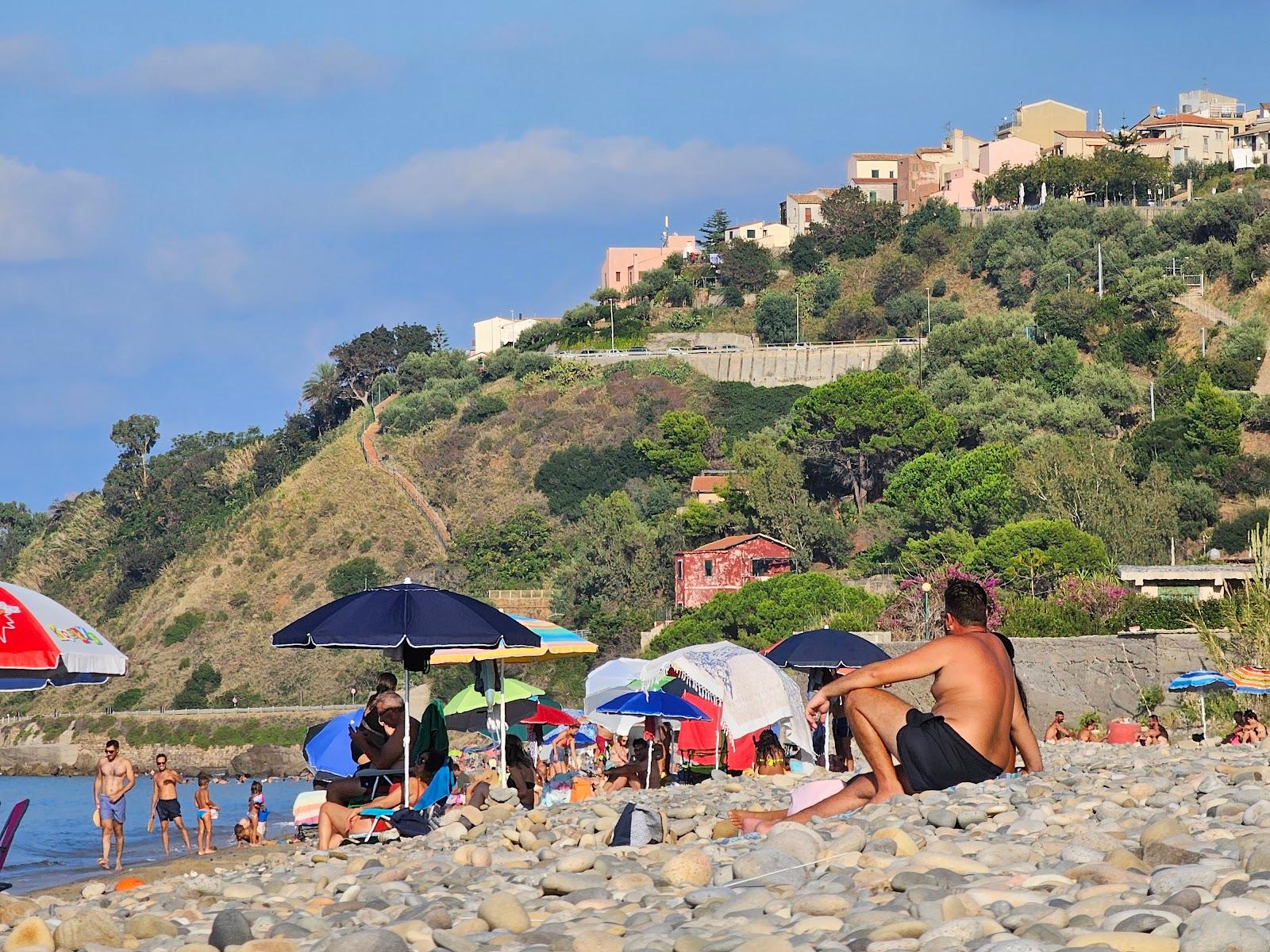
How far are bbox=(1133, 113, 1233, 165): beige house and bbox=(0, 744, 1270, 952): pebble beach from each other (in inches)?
3309

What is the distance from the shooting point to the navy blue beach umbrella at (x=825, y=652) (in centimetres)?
1623

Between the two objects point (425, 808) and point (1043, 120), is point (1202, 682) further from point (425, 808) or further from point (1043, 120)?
point (1043, 120)

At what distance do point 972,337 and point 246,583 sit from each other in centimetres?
3161

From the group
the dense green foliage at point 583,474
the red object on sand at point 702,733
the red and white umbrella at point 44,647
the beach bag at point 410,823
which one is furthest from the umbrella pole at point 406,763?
the dense green foliage at point 583,474

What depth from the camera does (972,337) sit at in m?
65.3

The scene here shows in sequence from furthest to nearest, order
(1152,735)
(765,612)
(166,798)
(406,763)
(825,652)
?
(765,612), (1152,735), (166,798), (825,652), (406,763)

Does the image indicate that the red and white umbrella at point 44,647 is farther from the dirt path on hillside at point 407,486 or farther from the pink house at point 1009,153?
the pink house at point 1009,153

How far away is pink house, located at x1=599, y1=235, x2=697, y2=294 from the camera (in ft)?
291

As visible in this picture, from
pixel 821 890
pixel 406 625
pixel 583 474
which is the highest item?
pixel 583 474

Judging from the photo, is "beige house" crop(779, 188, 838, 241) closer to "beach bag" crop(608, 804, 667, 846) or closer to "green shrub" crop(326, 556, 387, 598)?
"green shrub" crop(326, 556, 387, 598)

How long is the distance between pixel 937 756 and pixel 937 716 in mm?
173

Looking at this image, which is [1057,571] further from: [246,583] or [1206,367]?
[246,583]

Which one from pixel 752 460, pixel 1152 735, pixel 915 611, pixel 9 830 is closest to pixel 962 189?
pixel 752 460

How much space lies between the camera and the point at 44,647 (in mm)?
7980
